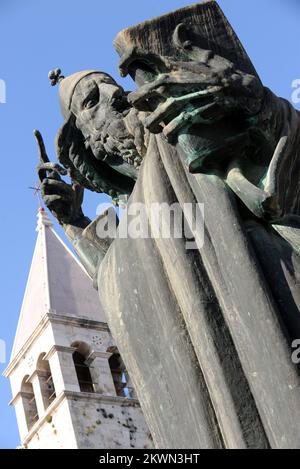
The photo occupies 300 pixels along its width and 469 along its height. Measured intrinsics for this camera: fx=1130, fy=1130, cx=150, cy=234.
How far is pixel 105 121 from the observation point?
3.35 m

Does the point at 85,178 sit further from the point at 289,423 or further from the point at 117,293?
the point at 289,423

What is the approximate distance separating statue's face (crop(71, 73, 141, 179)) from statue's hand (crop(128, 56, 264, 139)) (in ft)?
1.45

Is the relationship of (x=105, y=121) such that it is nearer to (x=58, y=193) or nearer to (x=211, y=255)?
(x=58, y=193)

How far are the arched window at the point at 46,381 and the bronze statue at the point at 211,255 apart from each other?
107 feet

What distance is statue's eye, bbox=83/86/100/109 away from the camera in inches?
134

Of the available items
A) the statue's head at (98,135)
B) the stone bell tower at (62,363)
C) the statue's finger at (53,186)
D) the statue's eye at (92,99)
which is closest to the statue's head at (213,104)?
the statue's head at (98,135)

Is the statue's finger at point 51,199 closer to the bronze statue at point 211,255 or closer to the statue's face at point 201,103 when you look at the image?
the bronze statue at point 211,255

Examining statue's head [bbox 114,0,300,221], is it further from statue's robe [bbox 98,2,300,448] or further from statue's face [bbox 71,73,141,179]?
statue's face [bbox 71,73,141,179]

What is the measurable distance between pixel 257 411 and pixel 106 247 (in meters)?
1.05

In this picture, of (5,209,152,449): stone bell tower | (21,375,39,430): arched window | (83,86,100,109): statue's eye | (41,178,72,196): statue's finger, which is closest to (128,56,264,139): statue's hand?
(83,86,100,109): statue's eye

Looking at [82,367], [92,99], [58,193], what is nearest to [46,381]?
[82,367]

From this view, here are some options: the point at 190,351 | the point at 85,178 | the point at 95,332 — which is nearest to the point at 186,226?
the point at 190,351

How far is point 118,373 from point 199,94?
111ft

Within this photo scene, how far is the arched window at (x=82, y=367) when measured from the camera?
3566 centimetres
